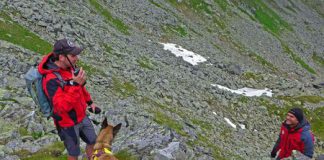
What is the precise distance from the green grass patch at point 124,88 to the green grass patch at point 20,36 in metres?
5.62

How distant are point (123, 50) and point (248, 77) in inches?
742

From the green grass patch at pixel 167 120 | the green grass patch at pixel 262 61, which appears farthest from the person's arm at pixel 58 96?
the green grass patch at pixel 262 61

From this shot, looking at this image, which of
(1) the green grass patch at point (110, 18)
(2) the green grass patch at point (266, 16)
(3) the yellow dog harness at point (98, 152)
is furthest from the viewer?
(2) the green grass patch at point (266, 16)

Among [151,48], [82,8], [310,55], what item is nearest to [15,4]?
[82,8]

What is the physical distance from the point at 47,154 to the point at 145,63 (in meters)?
22.8

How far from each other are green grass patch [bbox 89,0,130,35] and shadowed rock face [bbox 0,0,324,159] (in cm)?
20

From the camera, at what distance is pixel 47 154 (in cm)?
1380

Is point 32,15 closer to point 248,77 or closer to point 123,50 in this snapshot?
point 123,50

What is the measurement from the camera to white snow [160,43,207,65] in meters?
46.5

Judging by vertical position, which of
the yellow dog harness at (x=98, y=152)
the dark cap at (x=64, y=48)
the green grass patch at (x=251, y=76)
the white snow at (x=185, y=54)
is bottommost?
the white snow at (x=185, y=54)

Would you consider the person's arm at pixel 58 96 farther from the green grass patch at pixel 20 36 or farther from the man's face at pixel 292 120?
the green grass patch at pixel 20 36

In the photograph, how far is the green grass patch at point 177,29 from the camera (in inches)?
2148

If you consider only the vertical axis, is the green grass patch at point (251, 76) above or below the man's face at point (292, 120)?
below

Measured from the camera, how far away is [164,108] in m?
28.3
